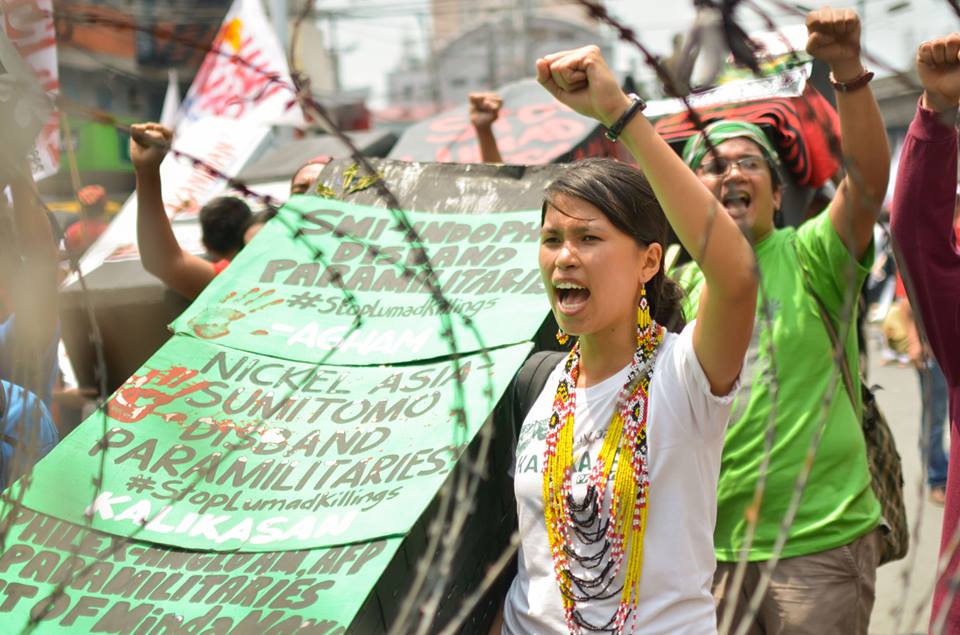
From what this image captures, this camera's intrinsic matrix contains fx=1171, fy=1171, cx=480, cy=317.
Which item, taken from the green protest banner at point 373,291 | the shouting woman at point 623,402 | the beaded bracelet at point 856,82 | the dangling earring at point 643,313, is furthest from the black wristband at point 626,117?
the green protest banner at point 373,291

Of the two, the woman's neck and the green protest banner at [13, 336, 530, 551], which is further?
the green protest banner at [13, 336, 530, 551]

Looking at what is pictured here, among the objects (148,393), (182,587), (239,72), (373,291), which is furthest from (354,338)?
(239,72)

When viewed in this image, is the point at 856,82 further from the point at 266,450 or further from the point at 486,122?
the point at 486,122

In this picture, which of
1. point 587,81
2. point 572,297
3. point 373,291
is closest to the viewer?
point 587,81

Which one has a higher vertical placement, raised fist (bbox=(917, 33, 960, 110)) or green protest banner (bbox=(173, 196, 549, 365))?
raised fist (bbox=(917, 33, 960, 110))

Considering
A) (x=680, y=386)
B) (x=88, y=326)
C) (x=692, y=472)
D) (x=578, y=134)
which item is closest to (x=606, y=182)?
(x=680, y=386)

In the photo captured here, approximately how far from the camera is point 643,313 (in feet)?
7.67

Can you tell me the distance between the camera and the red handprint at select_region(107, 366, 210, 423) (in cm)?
277

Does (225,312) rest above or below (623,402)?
below

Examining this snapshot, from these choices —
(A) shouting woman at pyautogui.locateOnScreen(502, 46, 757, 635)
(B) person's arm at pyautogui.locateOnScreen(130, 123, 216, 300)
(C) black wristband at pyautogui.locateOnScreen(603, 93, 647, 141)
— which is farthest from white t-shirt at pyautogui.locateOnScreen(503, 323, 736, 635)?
(B) person's arm at pyautogui.locateOnScreen(130, 123, 216, 300)

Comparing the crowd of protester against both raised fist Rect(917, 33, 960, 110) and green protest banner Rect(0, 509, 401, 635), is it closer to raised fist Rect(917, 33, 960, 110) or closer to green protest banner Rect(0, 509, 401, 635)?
raised fist Rect(917, 33, 960, 110)

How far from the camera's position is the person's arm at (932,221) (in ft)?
8.00

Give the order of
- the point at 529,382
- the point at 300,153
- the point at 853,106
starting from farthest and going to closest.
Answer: the point at 300,153, the point at 529,382, the point at 853,106

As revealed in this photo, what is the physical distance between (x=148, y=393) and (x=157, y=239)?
88 centimetres
